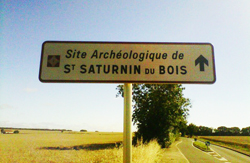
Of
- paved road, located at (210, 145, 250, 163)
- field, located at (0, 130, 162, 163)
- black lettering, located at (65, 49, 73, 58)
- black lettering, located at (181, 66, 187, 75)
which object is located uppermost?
black lettering, located at (65, 49, 73, 58)

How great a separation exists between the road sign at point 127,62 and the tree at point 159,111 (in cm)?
1740

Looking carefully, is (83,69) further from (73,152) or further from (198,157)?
(198,157)

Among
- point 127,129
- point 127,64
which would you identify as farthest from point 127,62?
point 127,129

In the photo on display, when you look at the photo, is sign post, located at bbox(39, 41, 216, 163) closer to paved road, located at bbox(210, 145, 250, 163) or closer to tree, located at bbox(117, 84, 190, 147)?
tree, located at bbox(117, 84, 190, 147)

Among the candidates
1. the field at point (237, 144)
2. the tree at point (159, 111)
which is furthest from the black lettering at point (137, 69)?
the field at point (237, 144)

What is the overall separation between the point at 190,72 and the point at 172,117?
739 inches

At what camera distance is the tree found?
63.3 feet

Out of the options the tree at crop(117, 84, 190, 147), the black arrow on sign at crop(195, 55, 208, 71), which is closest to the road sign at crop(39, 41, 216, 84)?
the black arrow on sign at crop(195, 55, 208, 71)

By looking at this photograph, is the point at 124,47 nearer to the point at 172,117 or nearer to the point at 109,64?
the point at 109,64

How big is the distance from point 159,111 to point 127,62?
58.7 ft

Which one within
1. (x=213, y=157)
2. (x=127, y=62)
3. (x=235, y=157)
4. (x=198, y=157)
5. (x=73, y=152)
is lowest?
(x=235, y=157)

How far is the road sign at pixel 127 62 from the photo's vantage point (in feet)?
6.93

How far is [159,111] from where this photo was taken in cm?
1919

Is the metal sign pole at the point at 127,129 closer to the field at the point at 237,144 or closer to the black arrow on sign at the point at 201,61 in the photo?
the black arrow on sign at the point at 201,61
